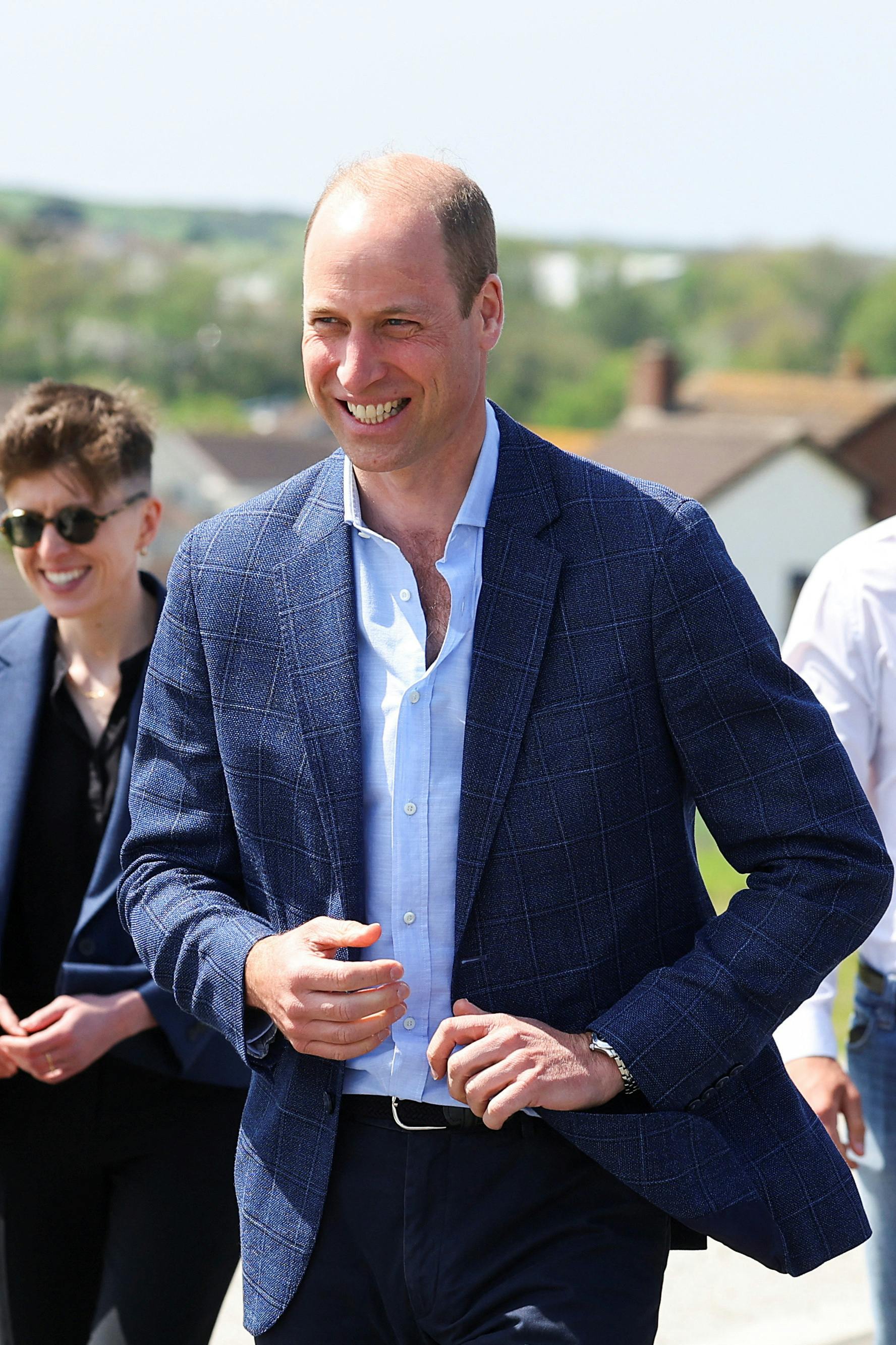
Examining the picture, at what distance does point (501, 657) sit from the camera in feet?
7.22

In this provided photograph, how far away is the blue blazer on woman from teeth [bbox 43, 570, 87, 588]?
0.77 ft

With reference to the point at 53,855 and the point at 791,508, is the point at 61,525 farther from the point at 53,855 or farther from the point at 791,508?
the point at 791,508

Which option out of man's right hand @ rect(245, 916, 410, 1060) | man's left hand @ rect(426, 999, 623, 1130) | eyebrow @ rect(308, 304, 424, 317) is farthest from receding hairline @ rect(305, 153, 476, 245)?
man's left hand @ rect(426, 999, 623, 1130)

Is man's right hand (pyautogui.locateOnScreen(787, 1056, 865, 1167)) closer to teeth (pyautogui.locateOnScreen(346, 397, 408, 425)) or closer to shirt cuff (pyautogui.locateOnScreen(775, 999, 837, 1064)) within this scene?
shirt cuff (pyautogui.locateOnScreen(775, 999, 837, 1064))

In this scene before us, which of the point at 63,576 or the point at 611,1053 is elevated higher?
the point at 63,576

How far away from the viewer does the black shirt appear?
3225 millimetres

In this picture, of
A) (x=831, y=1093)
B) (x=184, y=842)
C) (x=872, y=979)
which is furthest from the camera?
(x=872, y=979)

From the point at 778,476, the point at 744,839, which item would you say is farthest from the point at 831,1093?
the point at 778,476

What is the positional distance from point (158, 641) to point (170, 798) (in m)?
0.24

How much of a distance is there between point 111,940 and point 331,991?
1.21 metres

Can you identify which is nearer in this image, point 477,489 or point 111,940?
point 477,489

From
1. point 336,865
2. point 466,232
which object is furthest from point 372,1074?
point 466,232

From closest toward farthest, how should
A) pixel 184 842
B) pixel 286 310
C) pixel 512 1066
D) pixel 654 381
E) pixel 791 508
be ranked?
pixel 512 1066 < pixel 184 842 < pixel 791 508 < pixel 654 381 < pixel 286 310

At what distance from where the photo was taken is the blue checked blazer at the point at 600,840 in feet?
7.04
